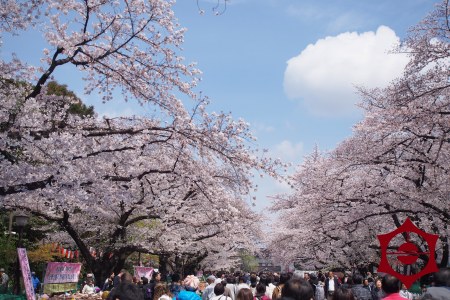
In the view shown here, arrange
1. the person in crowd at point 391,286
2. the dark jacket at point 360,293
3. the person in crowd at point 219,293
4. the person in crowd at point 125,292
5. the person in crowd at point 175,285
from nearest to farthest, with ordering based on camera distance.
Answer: the person in crowd at point 391,286
the person in crowd at point 125,292
the person in crowd at point 219,293
the dark jacket at point 360,293
the person in crowd at point 175,285

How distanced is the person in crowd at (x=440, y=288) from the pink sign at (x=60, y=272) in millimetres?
13667

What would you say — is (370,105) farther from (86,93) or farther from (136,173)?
(86,93)

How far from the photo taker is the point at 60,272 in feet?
55.8

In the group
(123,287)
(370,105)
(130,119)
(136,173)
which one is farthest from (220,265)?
(123,287)

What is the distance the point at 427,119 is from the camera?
13.0 m

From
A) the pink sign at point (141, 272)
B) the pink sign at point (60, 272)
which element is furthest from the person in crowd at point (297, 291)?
the pink sign at point (141, 272)

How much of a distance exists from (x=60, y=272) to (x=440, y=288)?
14828 mm

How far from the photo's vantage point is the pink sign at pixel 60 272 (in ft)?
52.5

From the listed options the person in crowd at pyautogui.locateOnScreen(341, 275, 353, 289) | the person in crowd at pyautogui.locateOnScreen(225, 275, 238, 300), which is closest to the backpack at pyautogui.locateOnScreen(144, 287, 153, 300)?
the person in crowd at pyautogui.locateOnScreen(225, 275, 238, 300)

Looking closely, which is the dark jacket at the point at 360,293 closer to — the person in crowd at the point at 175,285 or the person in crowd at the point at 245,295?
the person in crowd at the point at 245,295

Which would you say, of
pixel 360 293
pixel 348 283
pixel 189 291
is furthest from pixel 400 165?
pixel 189 291

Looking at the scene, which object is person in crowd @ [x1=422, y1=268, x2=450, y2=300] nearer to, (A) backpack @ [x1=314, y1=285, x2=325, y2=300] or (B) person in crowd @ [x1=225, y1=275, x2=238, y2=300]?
(B) person in crowd @ [x1=225, y1=275, x2=238, y2=300]

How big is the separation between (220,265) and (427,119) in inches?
1263

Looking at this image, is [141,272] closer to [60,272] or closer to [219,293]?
[60,272]
